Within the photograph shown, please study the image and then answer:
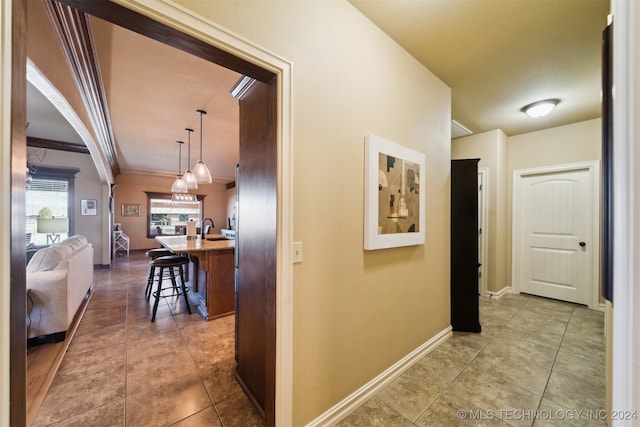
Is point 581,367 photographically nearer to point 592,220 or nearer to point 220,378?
point 592,220

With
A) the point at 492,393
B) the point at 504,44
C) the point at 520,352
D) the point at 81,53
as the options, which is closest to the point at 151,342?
the point at 81,53

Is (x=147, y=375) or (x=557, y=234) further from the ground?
(x=557, y=234)

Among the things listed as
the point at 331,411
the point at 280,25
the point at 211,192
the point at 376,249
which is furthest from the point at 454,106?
the point at 211,192

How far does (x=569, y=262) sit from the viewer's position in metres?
3.74

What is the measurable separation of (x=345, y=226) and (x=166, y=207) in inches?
368

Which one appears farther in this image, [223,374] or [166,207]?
[166,207]

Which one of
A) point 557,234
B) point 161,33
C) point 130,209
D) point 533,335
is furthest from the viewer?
point 130,209

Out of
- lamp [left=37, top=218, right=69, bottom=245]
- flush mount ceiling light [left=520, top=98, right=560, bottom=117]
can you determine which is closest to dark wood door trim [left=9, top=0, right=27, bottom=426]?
flush mount ceiling light [left=520, top=98, right=560, bottom=117]

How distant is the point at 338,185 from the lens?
1593 millimetres

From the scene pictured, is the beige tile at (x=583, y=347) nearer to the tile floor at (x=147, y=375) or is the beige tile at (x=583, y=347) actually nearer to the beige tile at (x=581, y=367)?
the beige tile at (x=581, y=367)

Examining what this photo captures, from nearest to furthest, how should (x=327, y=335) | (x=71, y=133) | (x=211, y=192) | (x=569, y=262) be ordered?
(x=327, y=335) < (x=569, y=262) < (x=71, y=133) < (x=211, y=192)

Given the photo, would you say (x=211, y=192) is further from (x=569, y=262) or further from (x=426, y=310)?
(x=569, y=262)

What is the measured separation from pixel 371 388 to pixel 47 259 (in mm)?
3659

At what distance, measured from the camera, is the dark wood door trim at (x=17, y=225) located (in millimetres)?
723
